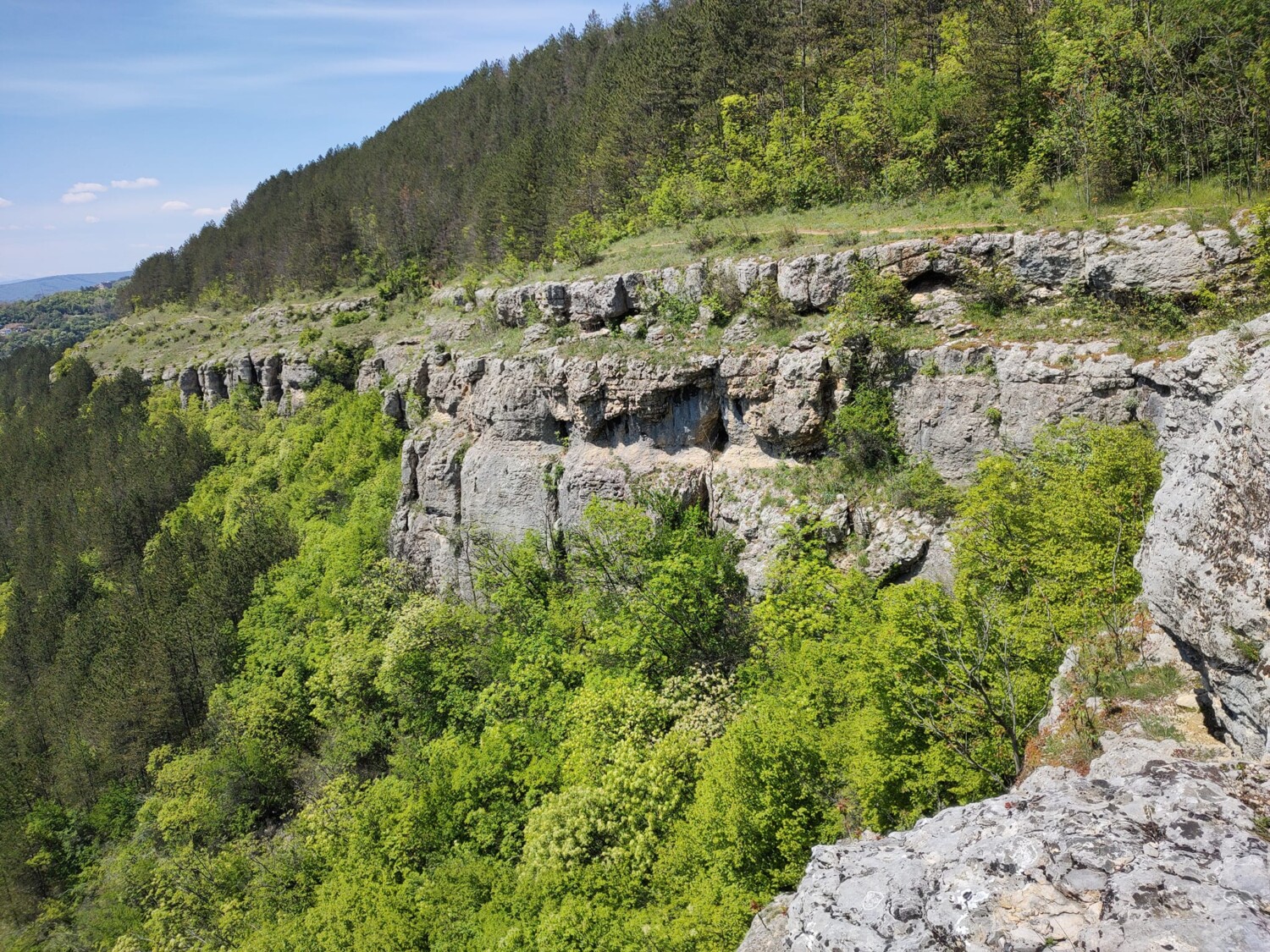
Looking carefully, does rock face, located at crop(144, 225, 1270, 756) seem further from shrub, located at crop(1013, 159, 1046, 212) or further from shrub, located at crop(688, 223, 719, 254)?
shrub, located at crop(1013, 159, 1046, 212)

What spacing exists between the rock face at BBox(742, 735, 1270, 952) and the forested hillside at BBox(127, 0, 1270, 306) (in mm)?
24810

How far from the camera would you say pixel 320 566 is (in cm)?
4647

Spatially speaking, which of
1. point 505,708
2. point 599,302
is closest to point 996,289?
Answer: point 599,302

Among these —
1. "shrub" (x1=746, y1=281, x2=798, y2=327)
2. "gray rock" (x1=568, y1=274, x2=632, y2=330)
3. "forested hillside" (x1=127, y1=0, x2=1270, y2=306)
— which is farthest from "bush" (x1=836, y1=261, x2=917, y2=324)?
"gray rock" (x1=568, y1=274, x2=632, y2=330)

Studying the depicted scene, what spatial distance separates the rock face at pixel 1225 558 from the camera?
7.56 m

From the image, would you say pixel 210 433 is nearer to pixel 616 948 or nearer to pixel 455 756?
pixel 455 756

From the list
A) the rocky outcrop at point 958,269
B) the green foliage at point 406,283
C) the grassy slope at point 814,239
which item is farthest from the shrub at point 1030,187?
the green foliage at point 406,283

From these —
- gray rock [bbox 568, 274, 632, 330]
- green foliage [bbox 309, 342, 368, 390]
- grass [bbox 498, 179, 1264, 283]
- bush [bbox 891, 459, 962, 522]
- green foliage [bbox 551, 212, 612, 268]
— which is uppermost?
green foliage [bbox 551, 212, 612, 268]

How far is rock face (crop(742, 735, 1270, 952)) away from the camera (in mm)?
5480

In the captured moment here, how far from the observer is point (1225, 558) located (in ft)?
26.2

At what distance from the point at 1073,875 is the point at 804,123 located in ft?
150

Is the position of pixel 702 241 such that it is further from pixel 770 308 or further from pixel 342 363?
pixel 342 363

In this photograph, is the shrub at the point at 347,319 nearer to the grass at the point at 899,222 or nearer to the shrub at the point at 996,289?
the grass at the point at 899,222

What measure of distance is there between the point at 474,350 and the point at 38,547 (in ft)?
184
